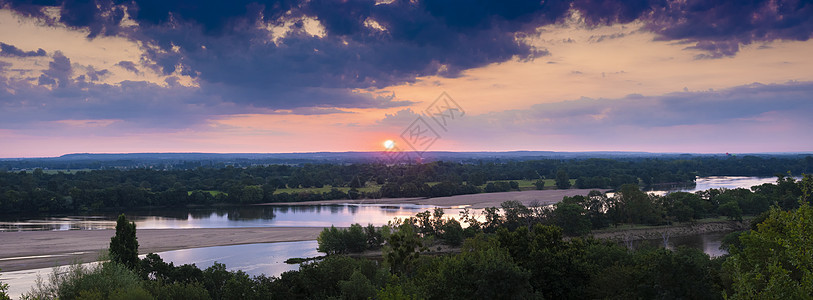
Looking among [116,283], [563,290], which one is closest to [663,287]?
[563,290]

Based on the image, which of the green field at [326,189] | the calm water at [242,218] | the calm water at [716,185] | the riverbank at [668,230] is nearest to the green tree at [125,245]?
the calm water at [242,218]

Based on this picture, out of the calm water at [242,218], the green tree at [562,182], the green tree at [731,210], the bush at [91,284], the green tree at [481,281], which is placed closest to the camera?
the green tree at [481,281]

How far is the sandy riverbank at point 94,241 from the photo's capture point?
43.4 metres

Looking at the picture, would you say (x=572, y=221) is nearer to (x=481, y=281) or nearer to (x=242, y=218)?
(x=481, y=281)

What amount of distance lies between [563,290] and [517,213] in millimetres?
34256

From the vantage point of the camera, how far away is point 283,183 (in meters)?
121

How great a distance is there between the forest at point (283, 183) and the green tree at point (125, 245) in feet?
192

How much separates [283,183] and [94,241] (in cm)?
6876

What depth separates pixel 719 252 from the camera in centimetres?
4528

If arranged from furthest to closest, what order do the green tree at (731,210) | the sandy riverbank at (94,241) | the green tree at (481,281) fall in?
the green tree at (731,210)
the sandy riverbank at (94,241)
the green tree at (481,281)

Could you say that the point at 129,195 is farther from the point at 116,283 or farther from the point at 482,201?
the point at 116,283

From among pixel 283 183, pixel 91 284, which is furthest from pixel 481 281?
pixel 283 183

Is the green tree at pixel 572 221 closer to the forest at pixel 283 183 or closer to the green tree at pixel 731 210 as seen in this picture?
the green tree at pixel 731 210

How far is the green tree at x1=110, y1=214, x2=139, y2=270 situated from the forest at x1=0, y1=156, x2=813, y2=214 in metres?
58.7
